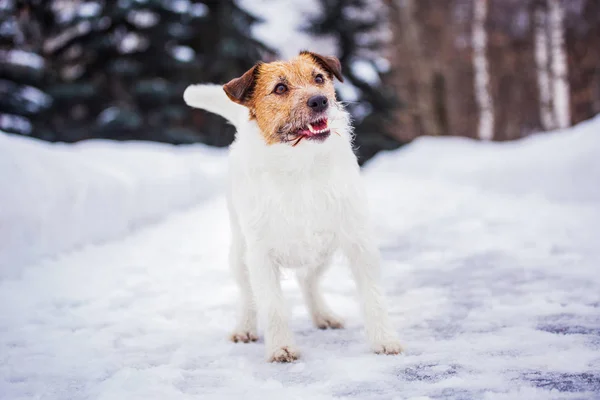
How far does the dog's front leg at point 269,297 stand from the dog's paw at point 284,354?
0.03 metres

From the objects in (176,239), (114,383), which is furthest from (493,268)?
(176,239)

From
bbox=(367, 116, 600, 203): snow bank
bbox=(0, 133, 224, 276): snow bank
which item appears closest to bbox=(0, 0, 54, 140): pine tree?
bbox=(0, 133, 224, 276): snow bank

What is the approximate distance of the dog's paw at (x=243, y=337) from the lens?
2908 millimetres

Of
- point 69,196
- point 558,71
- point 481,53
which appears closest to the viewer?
point 69,196

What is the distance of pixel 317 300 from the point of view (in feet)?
10.3

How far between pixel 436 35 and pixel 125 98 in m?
14.5

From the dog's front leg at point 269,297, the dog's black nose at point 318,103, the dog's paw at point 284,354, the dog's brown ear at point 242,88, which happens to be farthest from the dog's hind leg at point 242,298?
the dog's black nose at point 318,103

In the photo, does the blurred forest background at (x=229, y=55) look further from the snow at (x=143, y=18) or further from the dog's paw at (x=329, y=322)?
the dog's paw at (x=329, y=322)

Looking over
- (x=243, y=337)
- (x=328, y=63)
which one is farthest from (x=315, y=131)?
(x=243, y=337)

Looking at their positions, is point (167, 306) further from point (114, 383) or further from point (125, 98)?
point (125, 98)

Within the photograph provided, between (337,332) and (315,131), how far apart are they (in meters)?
1.17

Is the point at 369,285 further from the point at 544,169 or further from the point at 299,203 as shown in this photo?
the point at 544,169

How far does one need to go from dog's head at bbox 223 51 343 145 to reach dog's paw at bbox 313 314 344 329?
1.10 m

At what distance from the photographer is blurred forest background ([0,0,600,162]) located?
13.2 metres
